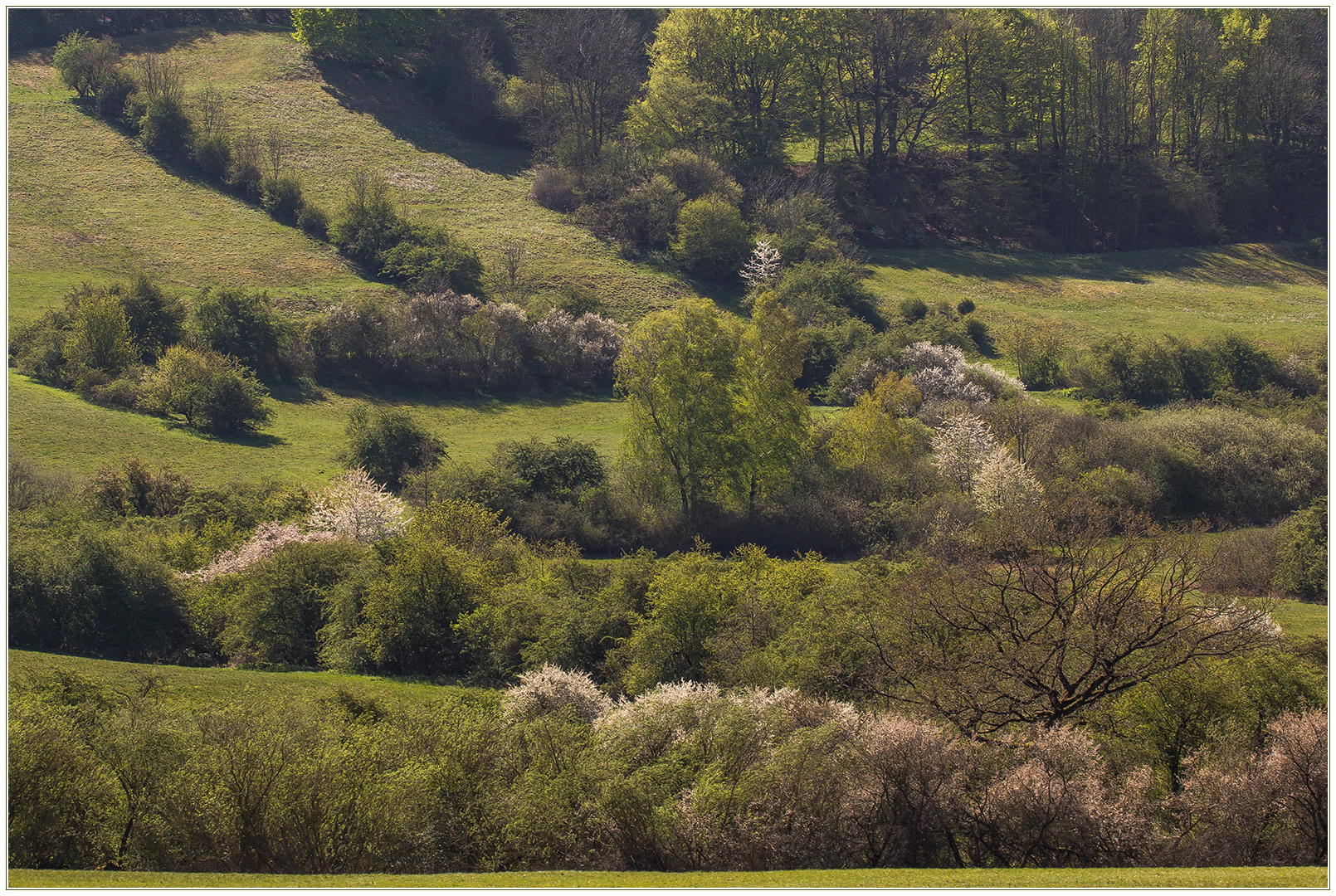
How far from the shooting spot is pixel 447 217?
78.4m

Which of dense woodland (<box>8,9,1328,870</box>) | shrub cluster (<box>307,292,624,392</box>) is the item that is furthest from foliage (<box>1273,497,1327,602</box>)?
shrub cluster (<box>307,292,624,392</box>)

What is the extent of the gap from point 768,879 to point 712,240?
63669 millimetres

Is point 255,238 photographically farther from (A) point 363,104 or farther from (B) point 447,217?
(A) point 363,104

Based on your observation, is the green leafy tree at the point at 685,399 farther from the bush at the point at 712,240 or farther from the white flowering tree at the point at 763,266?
the bush at the point at 712,240

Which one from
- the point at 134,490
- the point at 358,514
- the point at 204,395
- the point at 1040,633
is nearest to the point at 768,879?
the point at 1040,633

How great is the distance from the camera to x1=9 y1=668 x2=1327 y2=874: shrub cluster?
52.7 ft

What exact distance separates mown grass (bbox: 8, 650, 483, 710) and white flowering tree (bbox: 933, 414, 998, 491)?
81.0 feet

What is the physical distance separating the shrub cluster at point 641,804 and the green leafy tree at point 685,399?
26.0 meters

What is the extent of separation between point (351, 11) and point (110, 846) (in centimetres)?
9497

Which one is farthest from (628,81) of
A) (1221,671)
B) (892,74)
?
(1221,671)

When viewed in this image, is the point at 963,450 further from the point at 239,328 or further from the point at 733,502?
the point at 239,328

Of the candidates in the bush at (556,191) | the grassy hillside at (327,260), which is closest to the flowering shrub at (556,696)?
the grassy hillside at (327,260)

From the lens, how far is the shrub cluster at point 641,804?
16062mm

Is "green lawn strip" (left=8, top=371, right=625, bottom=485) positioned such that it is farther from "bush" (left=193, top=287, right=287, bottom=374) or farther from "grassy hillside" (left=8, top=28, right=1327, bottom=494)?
"bush" (left=193, top=287, right=287, bottom=374)
